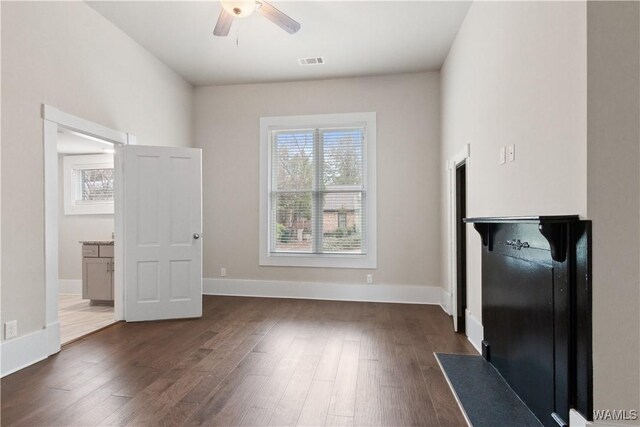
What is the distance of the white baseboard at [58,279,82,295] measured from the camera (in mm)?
5500

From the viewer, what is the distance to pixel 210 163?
5.29 metres

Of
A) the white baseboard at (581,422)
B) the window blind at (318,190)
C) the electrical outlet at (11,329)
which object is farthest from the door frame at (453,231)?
the electrical outlet at (11,329)

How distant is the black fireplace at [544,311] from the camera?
5.07 ft

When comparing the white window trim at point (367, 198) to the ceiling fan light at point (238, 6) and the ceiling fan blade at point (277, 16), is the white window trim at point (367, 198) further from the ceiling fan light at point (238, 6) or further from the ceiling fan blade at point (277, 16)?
the ceiling fan light at point (238, 6)

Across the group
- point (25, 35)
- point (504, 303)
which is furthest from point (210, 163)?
point (504, 303)

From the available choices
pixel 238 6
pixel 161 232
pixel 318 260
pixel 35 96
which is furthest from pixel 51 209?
pixel 318 260

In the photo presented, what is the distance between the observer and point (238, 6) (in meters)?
2.72

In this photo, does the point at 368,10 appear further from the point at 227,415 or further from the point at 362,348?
the point at 227,415

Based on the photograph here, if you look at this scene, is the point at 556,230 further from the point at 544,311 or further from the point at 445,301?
the point at 445,301

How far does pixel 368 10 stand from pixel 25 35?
3020mm

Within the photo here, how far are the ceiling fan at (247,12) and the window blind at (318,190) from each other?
2122mm

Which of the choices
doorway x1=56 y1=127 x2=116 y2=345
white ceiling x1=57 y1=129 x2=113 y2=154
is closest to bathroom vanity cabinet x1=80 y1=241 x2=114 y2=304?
doorway x1=56 y1=127 x2=116 y2=345

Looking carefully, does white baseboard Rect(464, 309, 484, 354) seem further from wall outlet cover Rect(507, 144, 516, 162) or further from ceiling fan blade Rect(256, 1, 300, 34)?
ceiling fan blade Rect(256, 1, 300, 34)

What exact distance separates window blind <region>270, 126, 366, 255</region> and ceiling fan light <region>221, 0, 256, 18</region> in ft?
7.69
